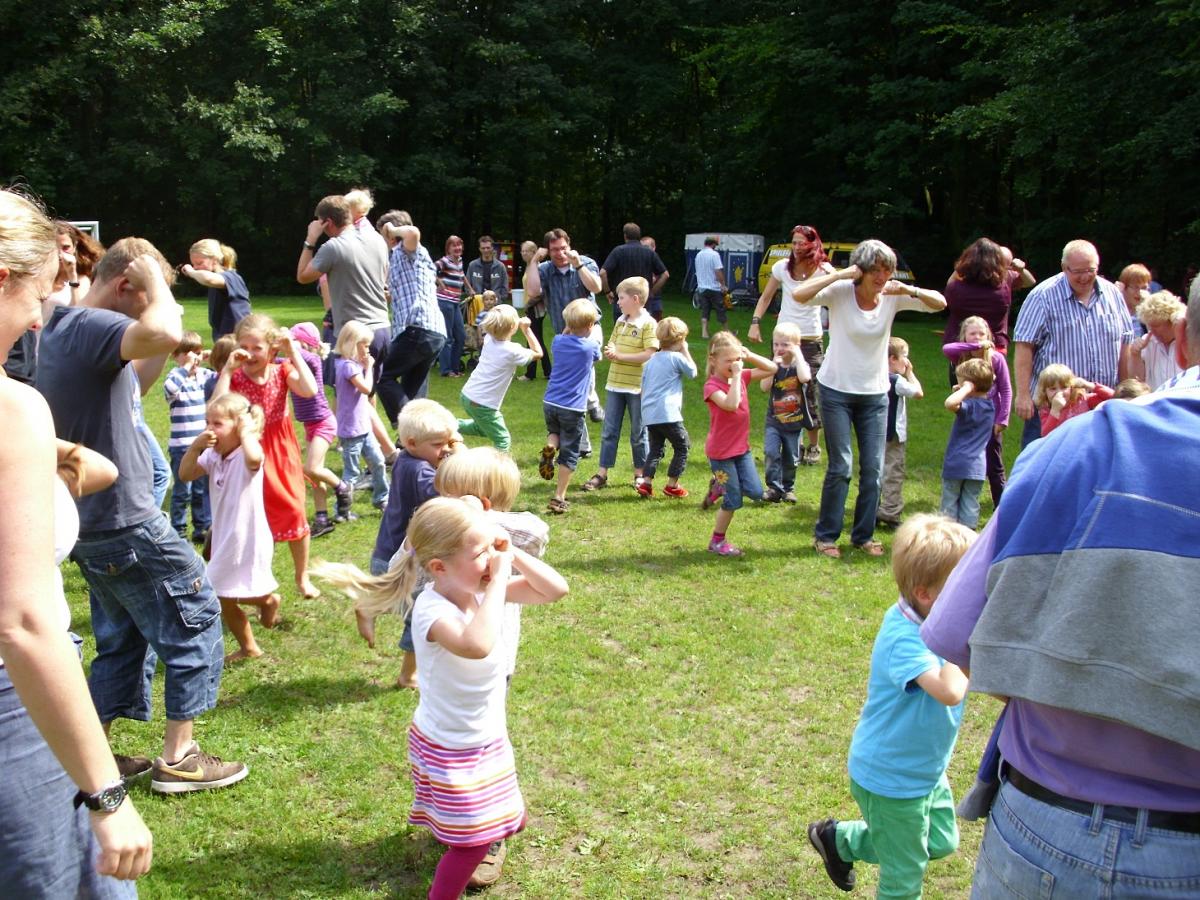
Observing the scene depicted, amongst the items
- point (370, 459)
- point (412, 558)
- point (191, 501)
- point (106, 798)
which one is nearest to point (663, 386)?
point (370, 459)

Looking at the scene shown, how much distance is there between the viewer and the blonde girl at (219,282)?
7781 millimetres

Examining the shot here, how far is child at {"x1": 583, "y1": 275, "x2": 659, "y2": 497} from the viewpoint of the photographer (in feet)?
27.8

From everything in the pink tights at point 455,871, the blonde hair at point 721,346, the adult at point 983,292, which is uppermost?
the adult at point 983,292

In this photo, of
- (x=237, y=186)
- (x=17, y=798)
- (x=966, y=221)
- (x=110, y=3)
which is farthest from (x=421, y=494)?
(x=110, y=3)

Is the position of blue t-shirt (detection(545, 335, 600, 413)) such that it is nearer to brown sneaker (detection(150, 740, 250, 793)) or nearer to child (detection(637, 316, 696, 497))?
child (detection(637, 316, 696, 497))

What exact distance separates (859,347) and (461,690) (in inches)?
163

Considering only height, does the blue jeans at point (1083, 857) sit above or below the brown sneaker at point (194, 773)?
above

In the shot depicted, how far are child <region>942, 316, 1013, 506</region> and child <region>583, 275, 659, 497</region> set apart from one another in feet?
7.61

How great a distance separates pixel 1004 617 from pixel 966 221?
96.1ft

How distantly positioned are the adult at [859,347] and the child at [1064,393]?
777 millimetres

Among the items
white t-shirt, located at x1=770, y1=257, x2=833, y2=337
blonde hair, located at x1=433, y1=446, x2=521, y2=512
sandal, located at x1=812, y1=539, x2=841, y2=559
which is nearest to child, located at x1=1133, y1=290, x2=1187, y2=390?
sandal, located at x1=812, y1=539, x2=841, y2=559

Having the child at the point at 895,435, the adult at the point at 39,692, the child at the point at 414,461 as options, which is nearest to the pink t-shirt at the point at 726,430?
the child at the point at 895,435

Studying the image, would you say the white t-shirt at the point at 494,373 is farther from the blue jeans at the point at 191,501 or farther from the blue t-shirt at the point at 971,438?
the blue t-shirt at the point at 971,438

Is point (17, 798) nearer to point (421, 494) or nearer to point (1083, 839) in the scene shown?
point (1083, 839)
